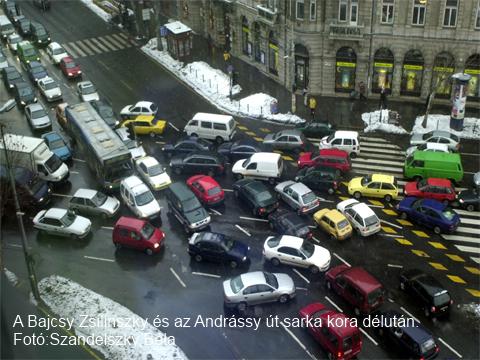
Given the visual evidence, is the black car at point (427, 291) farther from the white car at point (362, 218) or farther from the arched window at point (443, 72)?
the arched window at point (443, 72)

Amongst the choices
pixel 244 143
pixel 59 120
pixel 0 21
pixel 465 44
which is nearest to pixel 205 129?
pixel 244 143

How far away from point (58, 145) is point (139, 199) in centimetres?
1152

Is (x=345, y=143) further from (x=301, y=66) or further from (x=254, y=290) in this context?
(x=254, y=290)

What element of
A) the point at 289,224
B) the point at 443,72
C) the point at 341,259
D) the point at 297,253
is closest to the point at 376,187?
the point at 341,259

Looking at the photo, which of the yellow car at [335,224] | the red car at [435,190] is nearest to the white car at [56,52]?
the yellow car at [335,224]

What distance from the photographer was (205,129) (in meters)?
51.7

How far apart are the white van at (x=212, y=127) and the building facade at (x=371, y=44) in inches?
364

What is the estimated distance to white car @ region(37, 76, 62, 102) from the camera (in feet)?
196

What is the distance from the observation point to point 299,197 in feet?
139

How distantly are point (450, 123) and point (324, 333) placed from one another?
27.3m

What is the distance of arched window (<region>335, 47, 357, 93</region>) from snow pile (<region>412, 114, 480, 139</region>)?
7.51m

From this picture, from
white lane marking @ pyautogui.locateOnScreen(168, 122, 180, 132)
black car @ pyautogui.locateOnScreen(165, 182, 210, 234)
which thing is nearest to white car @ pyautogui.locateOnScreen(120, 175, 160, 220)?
black car @ pyautogui.locateOnScreen(165, 182, 210, 234)

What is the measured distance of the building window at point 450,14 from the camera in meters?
51.7

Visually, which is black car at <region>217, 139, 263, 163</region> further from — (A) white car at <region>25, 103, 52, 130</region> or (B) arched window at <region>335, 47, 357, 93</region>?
(A) white car at <region>25, 103, 52, 130</region>
